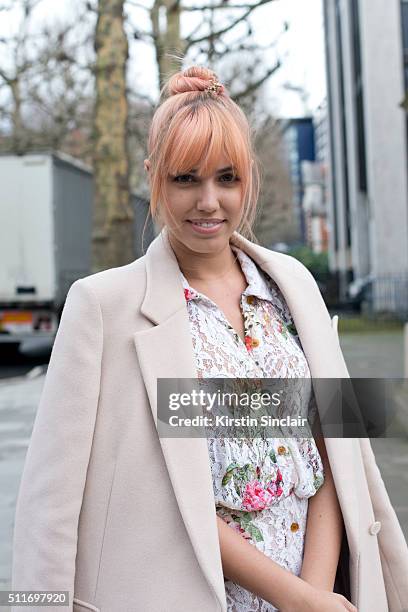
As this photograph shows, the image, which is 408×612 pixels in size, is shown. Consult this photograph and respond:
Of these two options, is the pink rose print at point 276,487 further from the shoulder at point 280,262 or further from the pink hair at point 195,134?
the pink hair at point 195,134

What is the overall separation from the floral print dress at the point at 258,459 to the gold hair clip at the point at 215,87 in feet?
1.39

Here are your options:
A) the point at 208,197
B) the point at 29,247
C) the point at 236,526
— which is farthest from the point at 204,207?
the point at 29,247

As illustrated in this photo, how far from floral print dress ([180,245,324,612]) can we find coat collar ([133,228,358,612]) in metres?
0.04

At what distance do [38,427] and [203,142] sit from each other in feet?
2.28

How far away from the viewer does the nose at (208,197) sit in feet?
6.73

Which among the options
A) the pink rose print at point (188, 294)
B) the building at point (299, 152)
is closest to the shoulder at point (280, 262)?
the pink rose print at point (188, 294)

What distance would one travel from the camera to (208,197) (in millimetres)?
2055

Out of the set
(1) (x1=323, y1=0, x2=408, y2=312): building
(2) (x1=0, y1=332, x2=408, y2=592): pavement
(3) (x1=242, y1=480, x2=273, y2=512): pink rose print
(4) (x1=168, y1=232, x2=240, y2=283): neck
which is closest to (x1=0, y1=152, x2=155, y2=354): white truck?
(2) (x1=0, y1=332, x2=408, y2=592): pavement

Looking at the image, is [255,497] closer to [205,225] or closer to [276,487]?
[276,487]

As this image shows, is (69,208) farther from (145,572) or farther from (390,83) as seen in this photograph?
(145,572)

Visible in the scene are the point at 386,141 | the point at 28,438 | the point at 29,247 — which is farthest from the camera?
the point at 386,141

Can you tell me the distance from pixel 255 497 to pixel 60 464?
42 centimetres

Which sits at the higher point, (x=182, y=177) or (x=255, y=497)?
(x=182, y=177)

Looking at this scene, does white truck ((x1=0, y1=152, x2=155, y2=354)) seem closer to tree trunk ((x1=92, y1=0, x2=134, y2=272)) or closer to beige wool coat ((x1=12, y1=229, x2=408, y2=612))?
tree trunk ((x1=92, y1=0, x2=134, y2=272))
